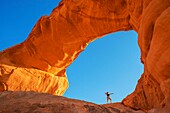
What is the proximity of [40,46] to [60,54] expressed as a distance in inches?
67.3

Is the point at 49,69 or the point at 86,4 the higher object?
the point at 86,4

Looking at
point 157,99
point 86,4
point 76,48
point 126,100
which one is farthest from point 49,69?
point 157,99

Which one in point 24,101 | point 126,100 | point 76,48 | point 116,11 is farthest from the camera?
point 76,48

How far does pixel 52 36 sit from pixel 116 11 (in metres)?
5.39

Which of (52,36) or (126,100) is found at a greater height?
(52,36)

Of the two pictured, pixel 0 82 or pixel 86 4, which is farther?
pixel 0 82

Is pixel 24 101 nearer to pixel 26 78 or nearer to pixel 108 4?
pixel 108 4

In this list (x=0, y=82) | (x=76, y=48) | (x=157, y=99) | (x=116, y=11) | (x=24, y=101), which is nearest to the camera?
→ (x=24, y=101)

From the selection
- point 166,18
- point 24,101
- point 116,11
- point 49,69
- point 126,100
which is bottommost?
point 24,101

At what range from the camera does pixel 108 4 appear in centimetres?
1449

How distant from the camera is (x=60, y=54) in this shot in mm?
17703

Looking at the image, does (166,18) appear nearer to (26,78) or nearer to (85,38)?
(85,38)

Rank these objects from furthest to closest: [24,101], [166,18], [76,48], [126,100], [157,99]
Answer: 1. [76,48]
2. [126,100]
3. [157,99]
4. [166,18]
5. [24,101]

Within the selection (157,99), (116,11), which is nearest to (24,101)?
(157,99)
